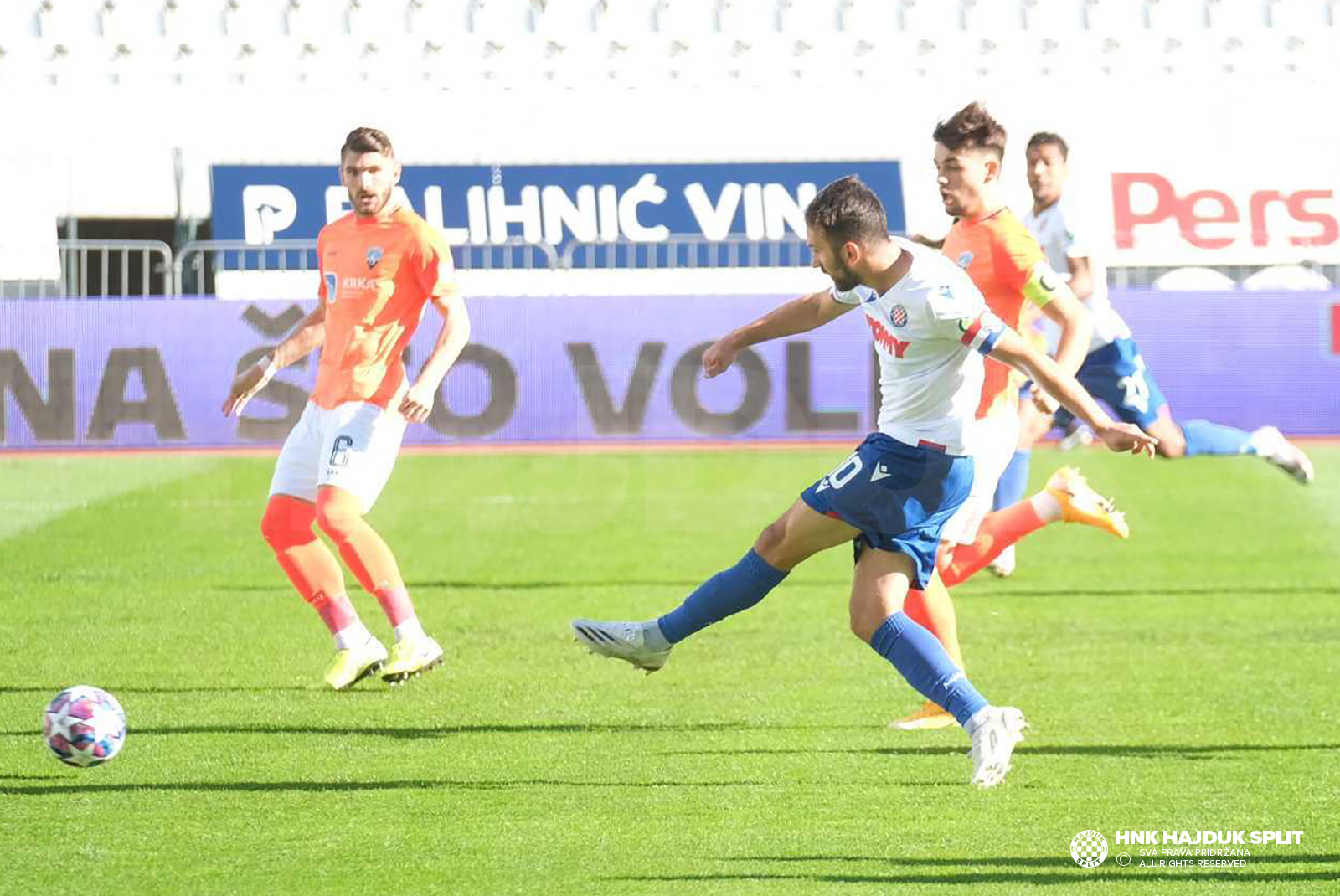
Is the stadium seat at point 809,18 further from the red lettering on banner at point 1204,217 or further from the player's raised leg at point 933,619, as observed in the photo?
the player's raised leg at point 933,619

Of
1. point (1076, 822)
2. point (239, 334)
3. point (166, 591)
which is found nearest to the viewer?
point (1076, 822)

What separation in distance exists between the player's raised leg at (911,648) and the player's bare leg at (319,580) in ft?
8.10

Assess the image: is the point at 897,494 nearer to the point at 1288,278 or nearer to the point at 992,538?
the point at 992,538

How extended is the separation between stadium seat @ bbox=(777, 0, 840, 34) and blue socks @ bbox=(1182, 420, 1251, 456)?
1523 centimetres

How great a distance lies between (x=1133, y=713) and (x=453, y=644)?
10.1ft

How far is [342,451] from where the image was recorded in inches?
291

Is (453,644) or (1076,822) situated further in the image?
(453,644)

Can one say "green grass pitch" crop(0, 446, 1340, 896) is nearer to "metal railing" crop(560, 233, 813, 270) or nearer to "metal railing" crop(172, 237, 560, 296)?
"metal railing" crop(172, 237, 560, 296)

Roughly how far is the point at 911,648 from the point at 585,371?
14.1 m

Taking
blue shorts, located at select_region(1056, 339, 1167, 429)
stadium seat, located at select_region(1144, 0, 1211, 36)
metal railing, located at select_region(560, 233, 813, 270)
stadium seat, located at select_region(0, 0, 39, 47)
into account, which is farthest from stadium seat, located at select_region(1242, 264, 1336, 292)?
stadium seat, located at select_region(0, 0, 39, 47)

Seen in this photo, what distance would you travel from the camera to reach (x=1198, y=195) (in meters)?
22.2

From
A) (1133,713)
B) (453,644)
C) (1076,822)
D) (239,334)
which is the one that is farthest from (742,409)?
(1076,822)

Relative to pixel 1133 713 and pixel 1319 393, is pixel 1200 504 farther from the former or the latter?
pixel 1133 713

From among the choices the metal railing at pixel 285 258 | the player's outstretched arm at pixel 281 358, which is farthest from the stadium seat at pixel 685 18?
the player's outstretched arm at pixel 281 358
